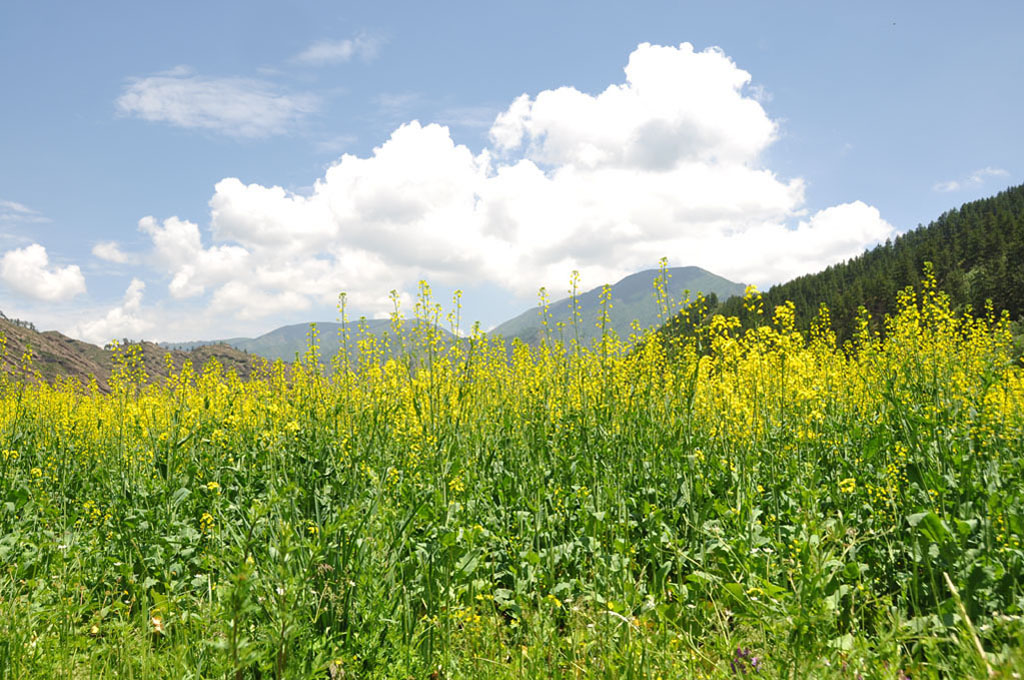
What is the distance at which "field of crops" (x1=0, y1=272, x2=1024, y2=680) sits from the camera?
2275 millimetres

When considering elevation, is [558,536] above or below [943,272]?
below

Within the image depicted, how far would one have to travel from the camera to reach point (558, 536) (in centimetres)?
372

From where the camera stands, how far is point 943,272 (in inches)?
2928

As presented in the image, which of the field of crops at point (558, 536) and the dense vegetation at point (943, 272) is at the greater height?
the dense vegetation at point (943, 272)

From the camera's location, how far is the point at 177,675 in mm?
2293

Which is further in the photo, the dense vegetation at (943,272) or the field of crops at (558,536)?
the dense vegetation at (943,272)

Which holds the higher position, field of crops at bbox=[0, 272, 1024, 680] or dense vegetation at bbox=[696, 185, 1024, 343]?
dense vegetation at bbox=[696, 185, 1024, 343]

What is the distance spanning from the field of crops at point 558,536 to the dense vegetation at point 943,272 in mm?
37466

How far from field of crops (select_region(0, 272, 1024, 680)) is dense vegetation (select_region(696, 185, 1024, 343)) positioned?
37.5 m

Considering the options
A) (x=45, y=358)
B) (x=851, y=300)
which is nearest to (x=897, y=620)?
(x=851, y=300)

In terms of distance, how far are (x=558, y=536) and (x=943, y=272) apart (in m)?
93.8

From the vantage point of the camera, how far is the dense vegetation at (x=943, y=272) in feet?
195

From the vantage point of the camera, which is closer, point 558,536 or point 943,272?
point 558,536

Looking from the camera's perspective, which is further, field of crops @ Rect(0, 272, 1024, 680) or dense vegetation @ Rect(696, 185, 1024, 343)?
dense vegetation @ Rect(696, 185, 1024, 343)
